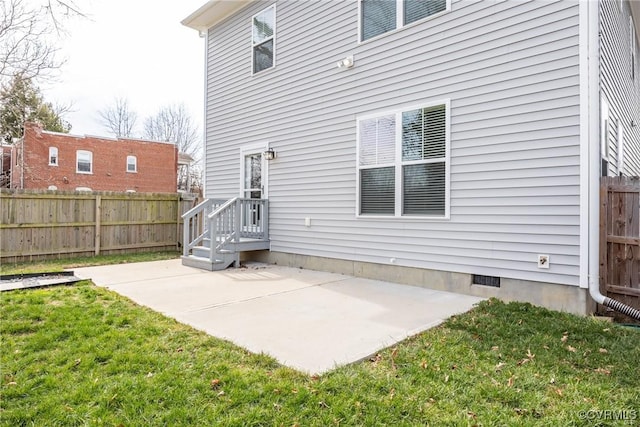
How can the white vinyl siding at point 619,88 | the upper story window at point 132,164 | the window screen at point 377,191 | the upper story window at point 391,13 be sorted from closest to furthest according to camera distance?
the white vinyl siding at point 619,88
the upper story window at point 391,13
the window screen at point 377,191
the upper story window at point 132,164

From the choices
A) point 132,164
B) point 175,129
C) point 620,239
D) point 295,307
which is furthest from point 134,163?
point 620,239

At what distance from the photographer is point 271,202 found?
25.2 ft

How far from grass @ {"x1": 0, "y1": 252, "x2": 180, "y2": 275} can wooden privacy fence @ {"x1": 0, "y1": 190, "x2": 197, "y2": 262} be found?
34cm

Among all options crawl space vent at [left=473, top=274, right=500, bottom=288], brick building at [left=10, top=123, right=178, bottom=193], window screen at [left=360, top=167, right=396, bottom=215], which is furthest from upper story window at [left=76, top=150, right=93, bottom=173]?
crawl space vent at [left=473, top=274, right=500, bottom=288]

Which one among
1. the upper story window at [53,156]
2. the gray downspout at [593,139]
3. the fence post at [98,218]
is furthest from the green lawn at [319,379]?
the upper story window at [53,156]

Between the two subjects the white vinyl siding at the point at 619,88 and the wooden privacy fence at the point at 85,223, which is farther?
the wooden privacy fence at the point at 85,223

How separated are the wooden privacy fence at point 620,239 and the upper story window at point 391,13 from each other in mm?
3112

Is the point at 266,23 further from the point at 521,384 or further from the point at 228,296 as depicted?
the point at 521,384

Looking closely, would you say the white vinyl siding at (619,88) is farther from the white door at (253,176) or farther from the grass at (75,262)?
the grass at (75,262)

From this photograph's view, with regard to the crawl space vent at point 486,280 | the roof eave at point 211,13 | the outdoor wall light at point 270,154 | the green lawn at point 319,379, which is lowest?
the green lawn at point 319,379

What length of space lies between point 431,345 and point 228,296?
2707 mm

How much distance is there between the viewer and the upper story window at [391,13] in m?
5.34

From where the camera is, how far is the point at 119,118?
94.2 feet

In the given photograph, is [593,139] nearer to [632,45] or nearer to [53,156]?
[632,45]
